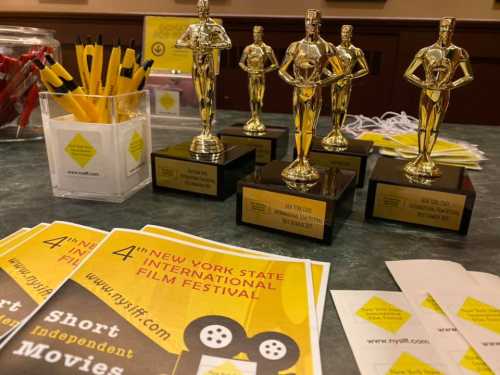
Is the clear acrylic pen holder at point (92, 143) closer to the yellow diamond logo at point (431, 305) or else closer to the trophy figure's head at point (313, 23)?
the trophy figure's head at point (313, 23)

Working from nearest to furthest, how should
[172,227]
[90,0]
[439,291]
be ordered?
[439,291]
[172,227]
[90,0]

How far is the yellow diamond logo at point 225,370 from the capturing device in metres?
0.32

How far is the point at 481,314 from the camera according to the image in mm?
402

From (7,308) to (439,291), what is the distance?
42cm

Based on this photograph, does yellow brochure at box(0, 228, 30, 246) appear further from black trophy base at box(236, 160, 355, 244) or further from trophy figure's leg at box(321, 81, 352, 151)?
trophy figure's leg at box(321, 81, 352, 151)

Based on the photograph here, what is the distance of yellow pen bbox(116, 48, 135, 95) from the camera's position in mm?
675

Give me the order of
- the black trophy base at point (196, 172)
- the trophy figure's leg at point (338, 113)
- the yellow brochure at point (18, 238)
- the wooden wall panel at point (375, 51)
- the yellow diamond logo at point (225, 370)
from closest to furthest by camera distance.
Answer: the yellow diamond logo at point (225, 370) → the yellow brochure at point (18, 238) → the black trophy base at point (196, 172) → the trophy figure's leg at point (338, 113) → the wooden wall panel at point (375, 51)

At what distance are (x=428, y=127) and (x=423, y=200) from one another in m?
0.12

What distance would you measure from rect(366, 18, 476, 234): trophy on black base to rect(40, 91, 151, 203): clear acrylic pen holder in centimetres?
39

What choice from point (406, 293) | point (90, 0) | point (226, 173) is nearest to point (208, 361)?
point (406, 293)

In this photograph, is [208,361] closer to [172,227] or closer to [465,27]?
[172,227]

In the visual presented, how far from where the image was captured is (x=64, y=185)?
0.68 metres

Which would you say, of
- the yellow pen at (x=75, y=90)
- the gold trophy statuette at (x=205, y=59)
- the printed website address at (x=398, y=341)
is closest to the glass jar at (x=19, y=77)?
the yellow pen at (x=75, y=90)

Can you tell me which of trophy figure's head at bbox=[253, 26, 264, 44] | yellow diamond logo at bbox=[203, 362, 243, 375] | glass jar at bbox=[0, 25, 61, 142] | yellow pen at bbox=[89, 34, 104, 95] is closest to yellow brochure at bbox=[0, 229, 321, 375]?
yellow diamond logo at bbox=[203, 362, 243, 375]
